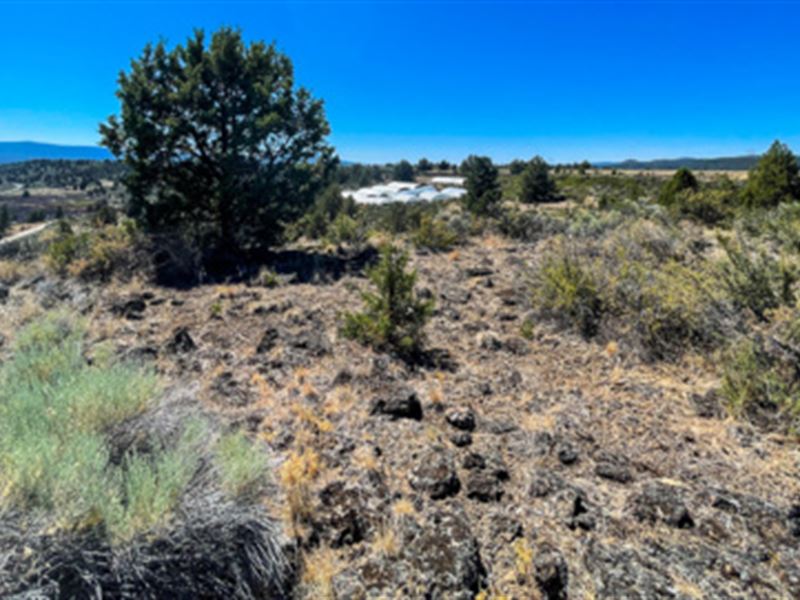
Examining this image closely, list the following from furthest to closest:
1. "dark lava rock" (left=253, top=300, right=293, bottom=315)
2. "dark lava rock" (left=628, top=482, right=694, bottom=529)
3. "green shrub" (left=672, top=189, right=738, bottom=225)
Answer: "green shrub" (left=672, top=189, right=738, bottom=225) → "dark lava rock" (left=253, top=300, right=293, bottom=315) → "dark lava rock" (left=628, top=482, right=694, bottom=529)

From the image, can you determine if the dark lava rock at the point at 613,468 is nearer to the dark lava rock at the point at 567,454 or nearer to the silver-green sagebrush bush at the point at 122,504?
the dark lava rock at the point at 567,454

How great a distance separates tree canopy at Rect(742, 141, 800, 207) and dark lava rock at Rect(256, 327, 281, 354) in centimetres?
1545

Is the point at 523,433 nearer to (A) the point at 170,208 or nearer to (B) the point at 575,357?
(B) the point at 575,357

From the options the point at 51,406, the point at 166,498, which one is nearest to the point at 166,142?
the point at 51,406

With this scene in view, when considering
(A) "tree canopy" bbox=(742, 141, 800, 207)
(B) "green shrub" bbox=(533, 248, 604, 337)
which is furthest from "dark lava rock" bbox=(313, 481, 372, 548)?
(A) "tree canopy" bbox=(742, 141, 800, 207)

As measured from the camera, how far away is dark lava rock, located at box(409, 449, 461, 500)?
2.62 m

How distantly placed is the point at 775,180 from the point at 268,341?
16.8 meters

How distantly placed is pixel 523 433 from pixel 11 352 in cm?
543

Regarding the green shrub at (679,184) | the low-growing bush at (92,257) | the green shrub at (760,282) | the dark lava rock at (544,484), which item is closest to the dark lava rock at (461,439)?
the dark lava rock at (544,484)

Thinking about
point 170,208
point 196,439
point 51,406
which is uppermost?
point 170,208

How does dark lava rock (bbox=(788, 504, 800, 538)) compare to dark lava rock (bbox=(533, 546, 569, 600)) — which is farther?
dark lava rock (bbox=(788, 504, 800, 538))

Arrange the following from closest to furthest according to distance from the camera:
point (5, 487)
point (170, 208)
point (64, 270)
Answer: point (5, 487) → point (64, 270) → point (170, 208)

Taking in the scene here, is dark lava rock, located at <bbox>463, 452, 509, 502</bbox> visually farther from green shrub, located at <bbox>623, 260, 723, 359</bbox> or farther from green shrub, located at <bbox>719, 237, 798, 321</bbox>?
green shrub, located at <bbox>719, 237, 798, 321</bbox>

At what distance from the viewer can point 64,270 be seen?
7934 mm
